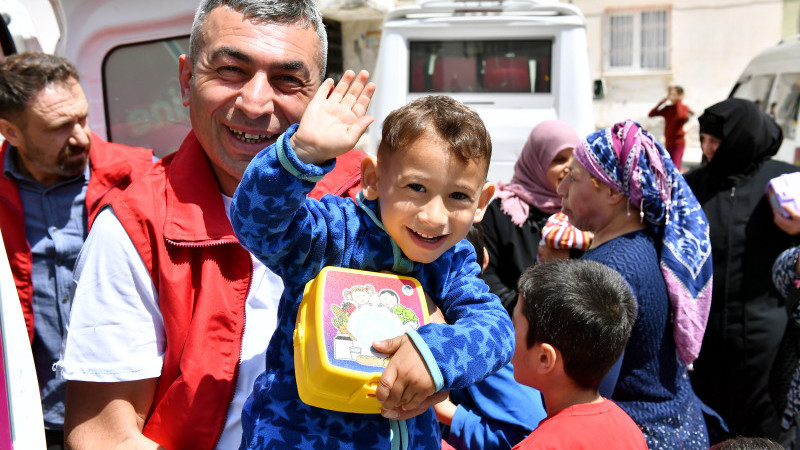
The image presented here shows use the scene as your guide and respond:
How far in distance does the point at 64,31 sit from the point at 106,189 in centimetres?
131

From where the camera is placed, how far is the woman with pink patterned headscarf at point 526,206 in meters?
3.89

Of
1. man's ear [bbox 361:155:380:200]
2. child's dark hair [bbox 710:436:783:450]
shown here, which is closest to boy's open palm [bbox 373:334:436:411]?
man's ear [bbox 361:155:380:200]

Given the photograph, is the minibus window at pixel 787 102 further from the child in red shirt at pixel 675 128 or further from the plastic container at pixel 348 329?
the plastic container at pixel 348 329

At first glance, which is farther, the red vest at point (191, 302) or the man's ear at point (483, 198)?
the red vest at point (191, 302)

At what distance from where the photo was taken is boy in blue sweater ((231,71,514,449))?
4.61 feet

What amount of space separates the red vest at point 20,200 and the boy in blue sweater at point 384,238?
5.34ft

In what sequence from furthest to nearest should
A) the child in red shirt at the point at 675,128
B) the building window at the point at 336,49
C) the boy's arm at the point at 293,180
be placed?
the building window at the point at 336,49 → the child in red shirt at the point at 675,128 → the boy's arm at the point at 293,180

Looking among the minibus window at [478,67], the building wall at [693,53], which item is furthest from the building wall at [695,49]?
the minibus window at [478,67]

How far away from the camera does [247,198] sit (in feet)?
4.60

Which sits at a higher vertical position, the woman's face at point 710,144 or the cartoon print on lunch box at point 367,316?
the cartoon print on lunch box at point 367,316

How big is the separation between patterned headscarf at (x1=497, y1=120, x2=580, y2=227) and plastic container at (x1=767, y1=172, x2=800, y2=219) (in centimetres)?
105

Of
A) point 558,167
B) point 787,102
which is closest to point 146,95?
point 558,167

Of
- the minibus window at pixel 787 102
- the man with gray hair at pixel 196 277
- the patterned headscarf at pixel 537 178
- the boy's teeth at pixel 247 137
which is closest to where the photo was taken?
the man with gray hair at pixel 196 277

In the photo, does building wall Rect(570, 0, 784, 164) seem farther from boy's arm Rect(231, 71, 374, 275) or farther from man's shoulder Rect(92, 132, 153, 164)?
boy's arm Rect(231, 71, 374, 275)
